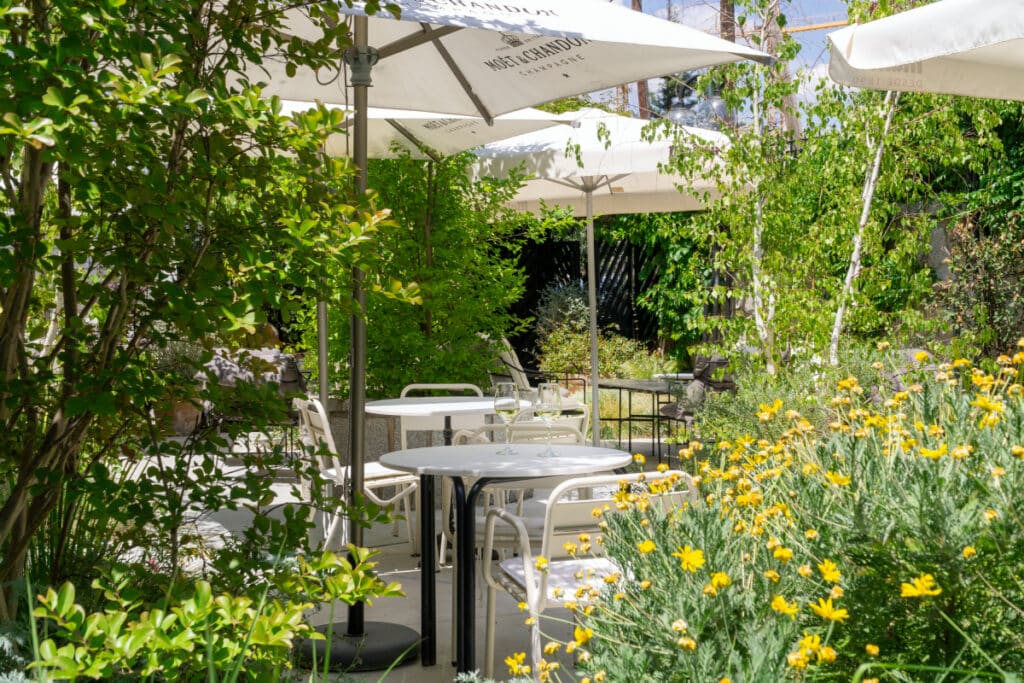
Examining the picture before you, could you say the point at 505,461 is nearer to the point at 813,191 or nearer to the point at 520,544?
the point at 520,544

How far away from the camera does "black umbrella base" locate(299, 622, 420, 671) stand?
348 centimetres

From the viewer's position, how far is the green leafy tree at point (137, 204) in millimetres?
1582

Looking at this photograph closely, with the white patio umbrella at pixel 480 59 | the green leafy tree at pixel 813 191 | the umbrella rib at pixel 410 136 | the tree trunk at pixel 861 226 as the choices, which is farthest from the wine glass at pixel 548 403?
the umbrella rib at pixel 410 136

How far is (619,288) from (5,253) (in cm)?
1359

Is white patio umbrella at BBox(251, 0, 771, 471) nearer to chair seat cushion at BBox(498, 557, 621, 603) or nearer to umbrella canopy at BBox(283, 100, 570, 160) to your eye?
umbrella canopy at BBox(283, 100, 570, 160)

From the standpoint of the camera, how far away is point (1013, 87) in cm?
414

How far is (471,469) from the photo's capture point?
2994 millimetres

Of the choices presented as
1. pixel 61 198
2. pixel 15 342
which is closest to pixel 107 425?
pixel 15 342

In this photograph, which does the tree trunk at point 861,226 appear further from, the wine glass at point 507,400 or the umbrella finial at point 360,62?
the umbrella finial at point 360,62

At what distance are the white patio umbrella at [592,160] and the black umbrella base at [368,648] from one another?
3011 mm

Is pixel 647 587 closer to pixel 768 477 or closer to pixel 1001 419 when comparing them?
pixel 768 477

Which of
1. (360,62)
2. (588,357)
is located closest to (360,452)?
(360,62)

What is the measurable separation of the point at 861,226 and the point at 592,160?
178 centimetres

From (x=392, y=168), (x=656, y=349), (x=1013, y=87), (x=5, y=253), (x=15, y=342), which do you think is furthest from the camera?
(x=656, y=349)
